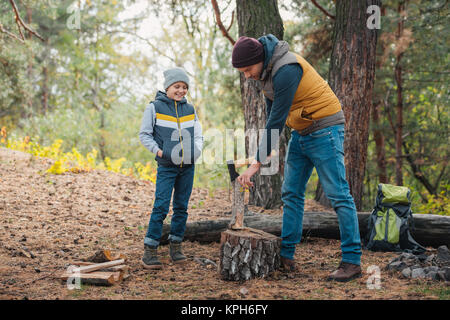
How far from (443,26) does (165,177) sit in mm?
6401

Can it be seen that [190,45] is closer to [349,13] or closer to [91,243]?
[349,13]

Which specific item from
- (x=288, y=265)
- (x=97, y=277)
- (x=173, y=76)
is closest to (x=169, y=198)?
(x=97, y=277)

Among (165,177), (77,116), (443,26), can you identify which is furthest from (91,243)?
(77,116)

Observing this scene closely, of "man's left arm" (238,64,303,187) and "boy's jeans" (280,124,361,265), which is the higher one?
"man's left arm" (238,64,303,187)

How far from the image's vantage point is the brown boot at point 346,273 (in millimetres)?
3115

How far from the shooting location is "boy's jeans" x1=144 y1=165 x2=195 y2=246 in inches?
145

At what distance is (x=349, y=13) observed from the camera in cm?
534

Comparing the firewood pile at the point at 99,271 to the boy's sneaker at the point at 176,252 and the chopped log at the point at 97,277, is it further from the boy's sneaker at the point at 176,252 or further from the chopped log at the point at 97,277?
the boy's sneaker at the point at 176,252

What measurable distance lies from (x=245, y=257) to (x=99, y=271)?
1.21m

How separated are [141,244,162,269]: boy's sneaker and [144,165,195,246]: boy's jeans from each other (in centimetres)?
6

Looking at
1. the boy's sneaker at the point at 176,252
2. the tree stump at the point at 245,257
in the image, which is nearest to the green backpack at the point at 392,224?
the tree stump at the point at 245,257

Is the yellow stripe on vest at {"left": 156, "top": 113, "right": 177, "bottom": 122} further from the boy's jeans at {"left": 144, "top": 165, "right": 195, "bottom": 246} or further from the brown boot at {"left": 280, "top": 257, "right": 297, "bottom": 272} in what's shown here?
the brown boot at {"left": 280, "top": 257, "right": 297, "bottom": 272}

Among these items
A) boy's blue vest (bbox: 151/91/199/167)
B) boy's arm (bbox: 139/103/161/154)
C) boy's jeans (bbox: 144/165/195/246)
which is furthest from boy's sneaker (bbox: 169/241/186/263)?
boy's arm (bbox: 139/103/161/154)

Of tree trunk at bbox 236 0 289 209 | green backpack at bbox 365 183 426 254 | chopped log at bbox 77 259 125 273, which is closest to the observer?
chopped log at bbox 77 259 125 273
